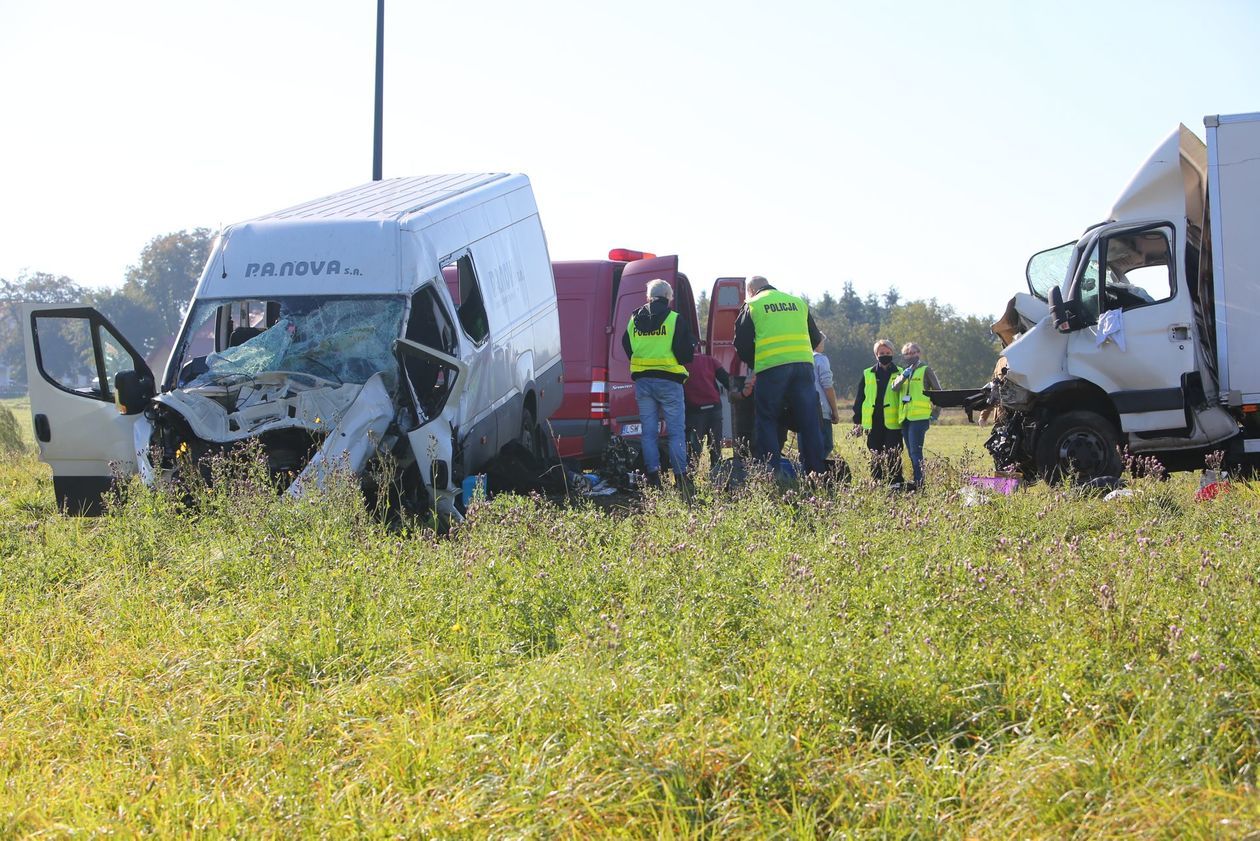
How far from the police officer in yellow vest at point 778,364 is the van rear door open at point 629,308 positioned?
6.13 ft

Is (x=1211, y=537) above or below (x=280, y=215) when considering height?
below

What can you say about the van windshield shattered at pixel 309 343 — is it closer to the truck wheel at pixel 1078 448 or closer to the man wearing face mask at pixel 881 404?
the man wearing face mask at pixel 881 404

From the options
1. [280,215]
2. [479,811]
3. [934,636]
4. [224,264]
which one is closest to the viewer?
[479,811]

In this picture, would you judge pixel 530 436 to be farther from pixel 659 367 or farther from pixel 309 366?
pixel 309 366

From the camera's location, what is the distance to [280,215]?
410 inches

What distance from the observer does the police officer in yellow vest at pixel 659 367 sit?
1061 cm

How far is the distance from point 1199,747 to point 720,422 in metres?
9.32

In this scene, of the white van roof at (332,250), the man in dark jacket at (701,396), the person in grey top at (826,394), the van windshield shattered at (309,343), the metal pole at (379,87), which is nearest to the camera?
the van windshield shattered at (309,343)

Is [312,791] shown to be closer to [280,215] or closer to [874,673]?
[874,673]

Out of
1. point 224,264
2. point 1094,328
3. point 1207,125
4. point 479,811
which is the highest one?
point 1207,125

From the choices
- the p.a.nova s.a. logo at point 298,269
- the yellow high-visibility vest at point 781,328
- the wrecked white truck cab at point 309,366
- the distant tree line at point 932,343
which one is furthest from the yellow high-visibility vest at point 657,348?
the distant tree line at point 932,343

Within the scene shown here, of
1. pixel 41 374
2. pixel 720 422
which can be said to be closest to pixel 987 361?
pixel 720 422

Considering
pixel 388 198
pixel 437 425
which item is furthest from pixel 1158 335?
pixel 388 198

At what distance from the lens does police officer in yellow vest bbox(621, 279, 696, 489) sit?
1061 centimetres
